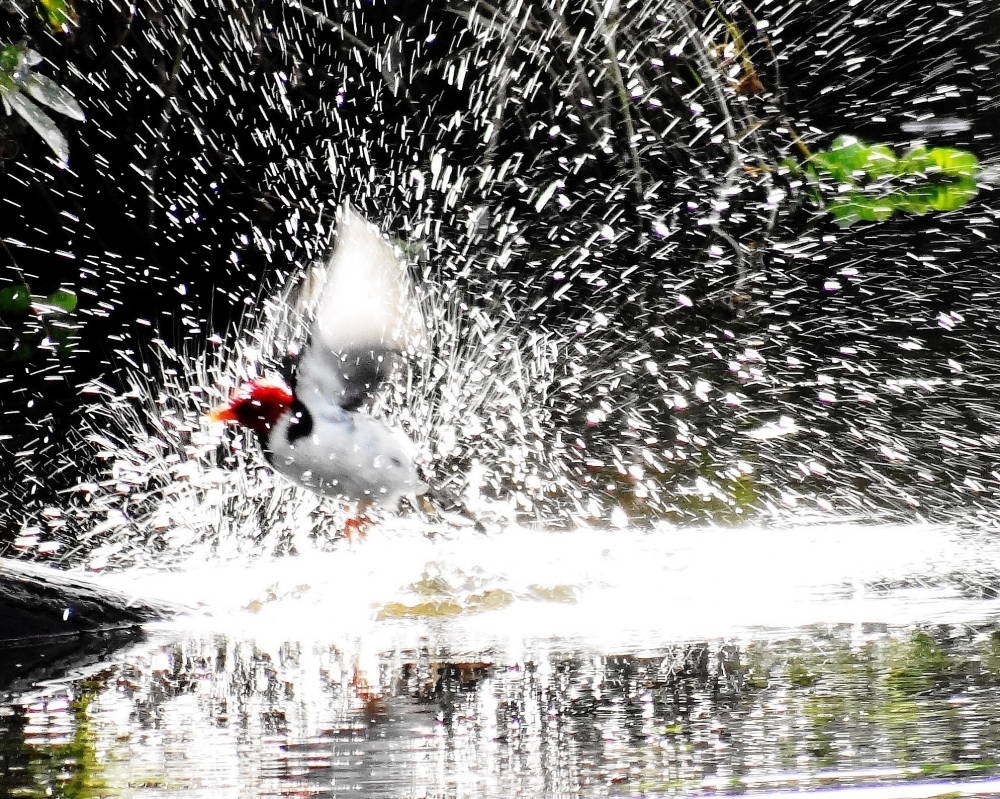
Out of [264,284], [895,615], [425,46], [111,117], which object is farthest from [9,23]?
[895,615]

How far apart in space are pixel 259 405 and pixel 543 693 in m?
1.76

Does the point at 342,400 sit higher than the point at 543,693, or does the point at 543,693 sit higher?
the point at 342,400

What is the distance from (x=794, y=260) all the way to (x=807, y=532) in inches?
57.2

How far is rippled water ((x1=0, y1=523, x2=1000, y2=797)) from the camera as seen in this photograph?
67 centimetres

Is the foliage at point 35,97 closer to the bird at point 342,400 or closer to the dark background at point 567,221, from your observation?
the bird at point 342,400

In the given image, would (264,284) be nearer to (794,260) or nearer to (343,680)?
(794,260)

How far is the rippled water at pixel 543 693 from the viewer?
2.21 feet

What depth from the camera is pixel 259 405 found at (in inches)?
103

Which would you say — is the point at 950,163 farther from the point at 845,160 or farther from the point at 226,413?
the point at 226,413

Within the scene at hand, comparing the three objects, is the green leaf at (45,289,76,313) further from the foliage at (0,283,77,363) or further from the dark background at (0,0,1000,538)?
the dark background at (0,0,1000,538)

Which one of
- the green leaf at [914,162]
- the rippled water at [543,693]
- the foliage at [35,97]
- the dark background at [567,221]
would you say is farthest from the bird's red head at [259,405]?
the green leaf at [914,162]

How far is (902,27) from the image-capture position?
402 cm

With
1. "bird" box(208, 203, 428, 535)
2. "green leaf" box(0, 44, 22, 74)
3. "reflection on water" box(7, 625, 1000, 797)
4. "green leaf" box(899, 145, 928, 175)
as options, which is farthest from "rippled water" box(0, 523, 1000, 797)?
"green leaf" box(0, 44, 22, 74)

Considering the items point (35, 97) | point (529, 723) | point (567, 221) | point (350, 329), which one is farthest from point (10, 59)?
point (567, 221)
